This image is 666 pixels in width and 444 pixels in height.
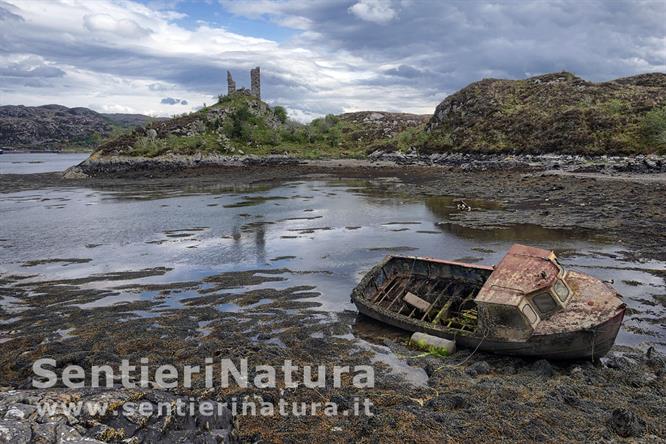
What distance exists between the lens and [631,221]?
91.7 ft

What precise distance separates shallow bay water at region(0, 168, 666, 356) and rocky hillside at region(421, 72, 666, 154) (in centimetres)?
2900

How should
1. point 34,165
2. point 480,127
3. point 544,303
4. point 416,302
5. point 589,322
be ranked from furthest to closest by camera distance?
1. point 34,165
2. point 480,127
3. point 416,302
4. point 544,303
5. point 589,322

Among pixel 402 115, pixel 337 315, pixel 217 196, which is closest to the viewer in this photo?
pixel 337 315

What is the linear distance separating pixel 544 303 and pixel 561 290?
75 cm

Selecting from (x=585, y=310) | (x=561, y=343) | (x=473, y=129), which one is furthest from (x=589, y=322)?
(x=473, y=129)

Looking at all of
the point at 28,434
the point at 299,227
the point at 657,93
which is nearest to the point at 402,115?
the point at 657,93

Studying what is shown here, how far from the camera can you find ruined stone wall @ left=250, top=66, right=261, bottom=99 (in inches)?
4452

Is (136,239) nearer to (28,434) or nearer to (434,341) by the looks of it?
(434,341)

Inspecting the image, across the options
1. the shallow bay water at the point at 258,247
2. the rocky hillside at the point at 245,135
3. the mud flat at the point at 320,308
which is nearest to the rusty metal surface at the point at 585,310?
the mud flat at the point at 320,308

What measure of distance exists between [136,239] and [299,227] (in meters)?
10.2

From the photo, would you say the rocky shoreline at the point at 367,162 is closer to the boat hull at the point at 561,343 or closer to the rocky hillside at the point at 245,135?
the rocky hillside at the point at 245,135

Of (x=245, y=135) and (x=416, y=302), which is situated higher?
(x=245, y=135)

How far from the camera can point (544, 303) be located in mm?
12344

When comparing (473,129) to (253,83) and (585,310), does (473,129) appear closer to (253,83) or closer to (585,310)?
(253,83)
